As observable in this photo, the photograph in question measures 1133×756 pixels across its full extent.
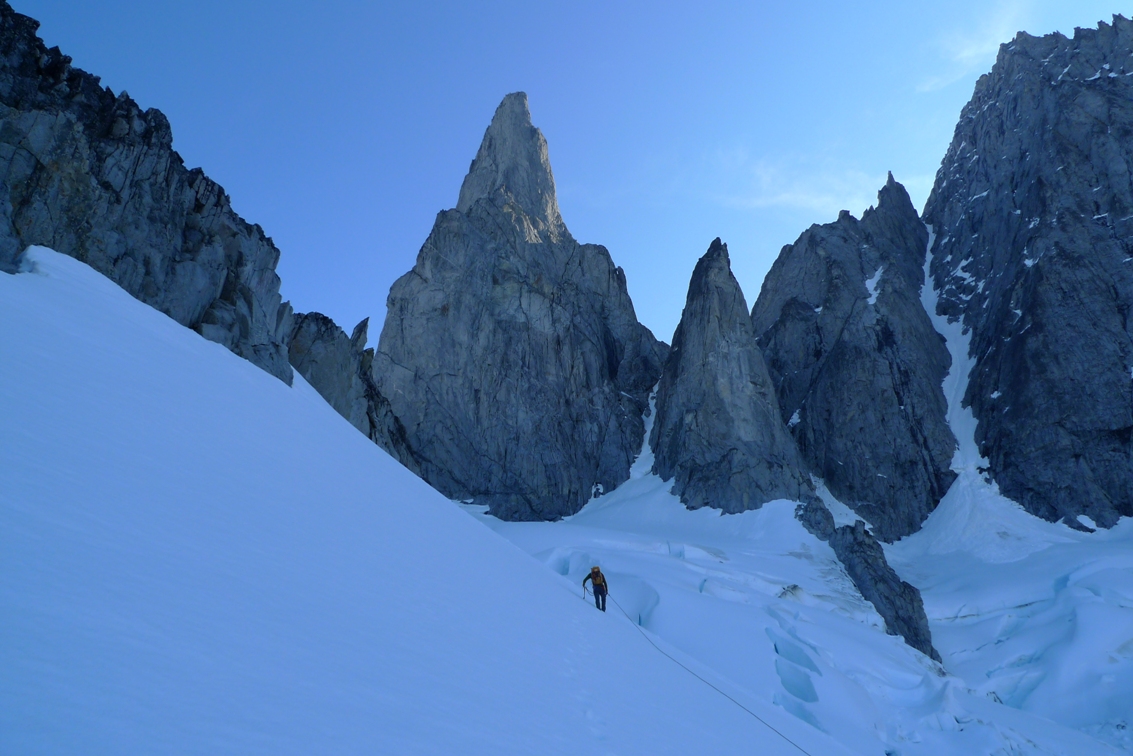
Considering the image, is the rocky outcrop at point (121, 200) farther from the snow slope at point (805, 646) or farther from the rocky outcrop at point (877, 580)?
the rocky outcrop at point (877, 580)

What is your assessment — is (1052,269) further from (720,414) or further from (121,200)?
(121,200)

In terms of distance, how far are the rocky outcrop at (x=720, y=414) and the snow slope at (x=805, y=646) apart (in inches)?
456

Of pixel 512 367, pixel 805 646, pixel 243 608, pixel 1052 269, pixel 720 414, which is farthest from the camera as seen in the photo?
pixel 512 367

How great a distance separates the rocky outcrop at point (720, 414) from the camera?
46.5 metres

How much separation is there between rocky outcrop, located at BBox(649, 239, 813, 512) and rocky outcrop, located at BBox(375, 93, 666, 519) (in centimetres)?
604

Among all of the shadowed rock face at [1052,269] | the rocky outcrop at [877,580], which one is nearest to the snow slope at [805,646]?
the rocky outcrop at [877,580]

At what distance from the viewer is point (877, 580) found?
34688 millimetres

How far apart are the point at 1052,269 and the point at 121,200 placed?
185 feet

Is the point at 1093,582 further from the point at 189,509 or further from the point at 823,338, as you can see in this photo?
the point at 189,509

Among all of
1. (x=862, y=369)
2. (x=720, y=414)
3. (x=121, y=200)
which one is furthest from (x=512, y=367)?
(x=121, y=200)

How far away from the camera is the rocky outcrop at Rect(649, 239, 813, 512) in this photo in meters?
46.5

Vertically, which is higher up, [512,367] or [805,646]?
[512,367]

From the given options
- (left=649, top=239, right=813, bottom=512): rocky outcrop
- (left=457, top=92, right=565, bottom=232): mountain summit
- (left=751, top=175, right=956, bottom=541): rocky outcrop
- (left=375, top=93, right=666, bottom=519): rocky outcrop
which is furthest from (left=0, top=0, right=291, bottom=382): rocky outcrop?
(left=457, top=92, right=565, bottom=232): mountain summit

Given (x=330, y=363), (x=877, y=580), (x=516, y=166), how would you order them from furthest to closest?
(x=516, y=166) → (x=877, y=580) → (x=330, y=363)
